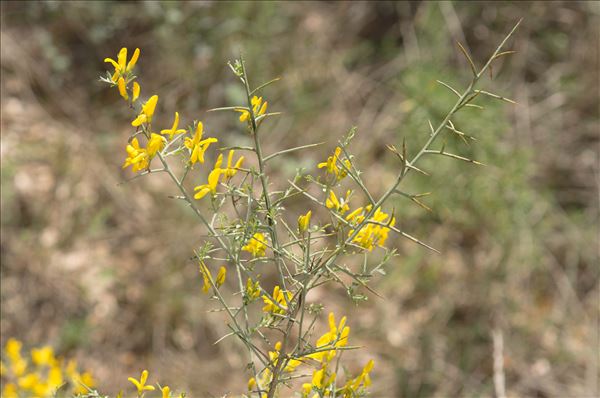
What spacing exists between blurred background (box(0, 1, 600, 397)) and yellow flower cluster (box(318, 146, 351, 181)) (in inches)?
92.8

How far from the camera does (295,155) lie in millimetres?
4531

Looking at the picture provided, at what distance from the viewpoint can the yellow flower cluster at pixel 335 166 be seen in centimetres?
139

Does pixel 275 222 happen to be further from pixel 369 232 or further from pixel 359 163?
pixel 359 163

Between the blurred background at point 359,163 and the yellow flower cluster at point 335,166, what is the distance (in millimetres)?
2356

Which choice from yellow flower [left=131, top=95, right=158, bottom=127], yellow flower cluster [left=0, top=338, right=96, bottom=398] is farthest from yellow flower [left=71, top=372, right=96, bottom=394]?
yellow flower [left=131, top=95, right=158, bottom=127]

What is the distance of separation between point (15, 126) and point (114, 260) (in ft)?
3.32

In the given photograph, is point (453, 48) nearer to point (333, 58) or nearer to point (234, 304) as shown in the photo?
point (333, 58)

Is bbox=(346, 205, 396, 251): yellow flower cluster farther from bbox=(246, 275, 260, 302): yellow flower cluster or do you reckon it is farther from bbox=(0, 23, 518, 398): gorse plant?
bbox=(246, 275, 260, 302): yellow flower cluster

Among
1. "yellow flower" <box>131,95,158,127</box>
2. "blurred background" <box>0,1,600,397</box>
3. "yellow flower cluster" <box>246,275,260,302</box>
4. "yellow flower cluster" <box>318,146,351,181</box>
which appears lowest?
"blurred background" <box>0,1,600,397</box>

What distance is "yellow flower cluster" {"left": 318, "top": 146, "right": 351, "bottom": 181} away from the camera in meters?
1.39

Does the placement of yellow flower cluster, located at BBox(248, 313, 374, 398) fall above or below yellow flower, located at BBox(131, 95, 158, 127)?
below

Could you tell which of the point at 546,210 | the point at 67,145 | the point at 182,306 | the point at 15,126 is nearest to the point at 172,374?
the point at 182,306

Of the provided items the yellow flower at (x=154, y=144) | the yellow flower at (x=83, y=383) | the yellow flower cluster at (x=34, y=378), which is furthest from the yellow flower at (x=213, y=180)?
the yellow flower cluster at (x=34, y=378)

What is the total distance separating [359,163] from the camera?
4461 millimetres
